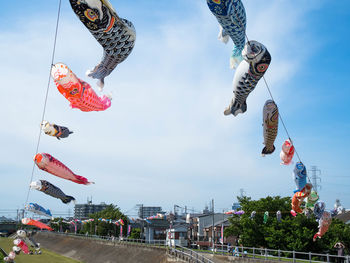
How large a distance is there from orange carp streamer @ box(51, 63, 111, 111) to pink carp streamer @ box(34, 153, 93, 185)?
6.64 feet

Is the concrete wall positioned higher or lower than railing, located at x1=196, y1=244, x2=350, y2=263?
lower

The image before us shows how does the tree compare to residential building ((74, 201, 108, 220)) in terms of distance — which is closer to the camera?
the tree

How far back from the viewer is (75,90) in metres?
9.75

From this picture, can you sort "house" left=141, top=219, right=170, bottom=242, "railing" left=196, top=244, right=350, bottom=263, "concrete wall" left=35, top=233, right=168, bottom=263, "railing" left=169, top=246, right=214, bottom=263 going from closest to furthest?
"railing" left=196, top=244, right=350, bottom=263 < "railing" left=169, top=246, right=214, bottom=263 < "concrete wall" left=35, top=233, right=168, bottom=263 < "house" left=141, top=219, right=170, bottom=242

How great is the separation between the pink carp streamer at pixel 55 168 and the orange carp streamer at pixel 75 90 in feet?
6.64

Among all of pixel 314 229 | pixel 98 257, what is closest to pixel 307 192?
pixel 314 229

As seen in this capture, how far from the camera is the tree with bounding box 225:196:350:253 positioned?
2777 cm

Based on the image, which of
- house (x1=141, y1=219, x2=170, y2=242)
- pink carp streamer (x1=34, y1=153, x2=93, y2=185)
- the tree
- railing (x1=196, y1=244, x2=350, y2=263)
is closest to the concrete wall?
railing (x1=196, y1=244, x2=350, y2=263)

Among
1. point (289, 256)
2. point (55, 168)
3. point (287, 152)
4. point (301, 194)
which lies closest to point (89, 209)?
point (289, 256)

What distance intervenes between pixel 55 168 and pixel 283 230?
23433 mm

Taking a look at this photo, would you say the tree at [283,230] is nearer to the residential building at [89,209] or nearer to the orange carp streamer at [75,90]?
the orange carp streamer at [75,90]

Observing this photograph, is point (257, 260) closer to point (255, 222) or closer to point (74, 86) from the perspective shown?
point (255, 222)

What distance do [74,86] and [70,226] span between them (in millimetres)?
93628

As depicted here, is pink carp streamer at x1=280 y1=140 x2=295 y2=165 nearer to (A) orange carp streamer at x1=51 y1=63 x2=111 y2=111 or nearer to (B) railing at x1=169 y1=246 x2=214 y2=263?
(A) orange carp streamer at x1=51 y1=63 x2=111 y2=111
